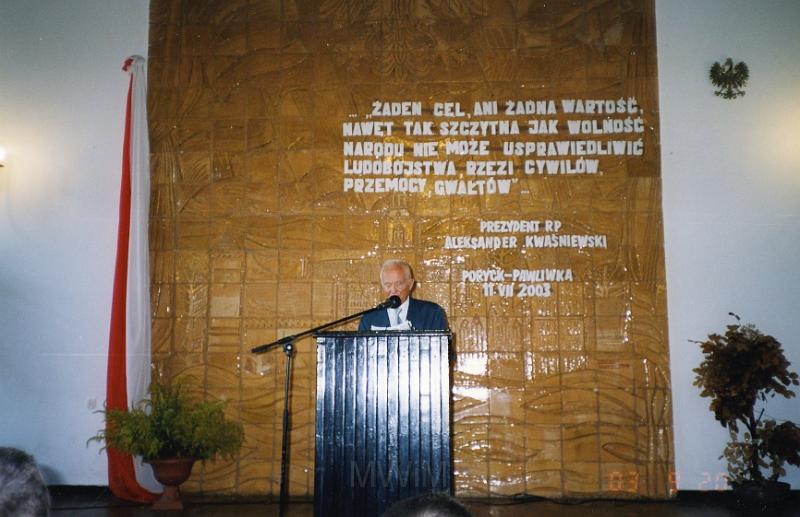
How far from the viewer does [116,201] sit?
247 inches

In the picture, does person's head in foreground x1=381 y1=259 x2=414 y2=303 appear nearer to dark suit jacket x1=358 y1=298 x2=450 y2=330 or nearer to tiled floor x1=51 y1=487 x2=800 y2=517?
dark suit jacket x1=358 y1=298 x2=450 y2=330

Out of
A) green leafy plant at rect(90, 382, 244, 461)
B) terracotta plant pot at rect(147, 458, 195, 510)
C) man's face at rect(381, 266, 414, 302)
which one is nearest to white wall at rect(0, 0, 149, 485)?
green leafy plant at rect(90, 382, 244, 461)

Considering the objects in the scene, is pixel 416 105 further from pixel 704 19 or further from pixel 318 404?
pixel 318 404

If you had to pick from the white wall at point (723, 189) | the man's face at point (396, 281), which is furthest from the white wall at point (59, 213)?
the white wall at point (723, 189)

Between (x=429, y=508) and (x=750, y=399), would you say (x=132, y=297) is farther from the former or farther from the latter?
(x=429, y=508)

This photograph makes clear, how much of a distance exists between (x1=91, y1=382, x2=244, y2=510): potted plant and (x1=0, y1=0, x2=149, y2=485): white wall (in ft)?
2.33

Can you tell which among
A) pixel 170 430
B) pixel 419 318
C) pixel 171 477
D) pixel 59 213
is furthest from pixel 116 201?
pixel 419 318

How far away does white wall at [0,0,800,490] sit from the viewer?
5938 millimetres

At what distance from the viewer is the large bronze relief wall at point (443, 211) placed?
5.84 meters

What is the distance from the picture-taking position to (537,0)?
20.5ft

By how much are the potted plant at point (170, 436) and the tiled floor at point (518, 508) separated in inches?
11.0

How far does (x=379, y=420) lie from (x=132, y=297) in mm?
3035

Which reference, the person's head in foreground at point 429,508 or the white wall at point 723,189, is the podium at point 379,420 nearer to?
the person's head in foreground at point 429,508

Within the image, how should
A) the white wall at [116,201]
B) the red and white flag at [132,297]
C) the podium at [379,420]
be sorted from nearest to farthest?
the podium at [379,420]
the red and white flag at [132,297]
the white wall at [116,201]
